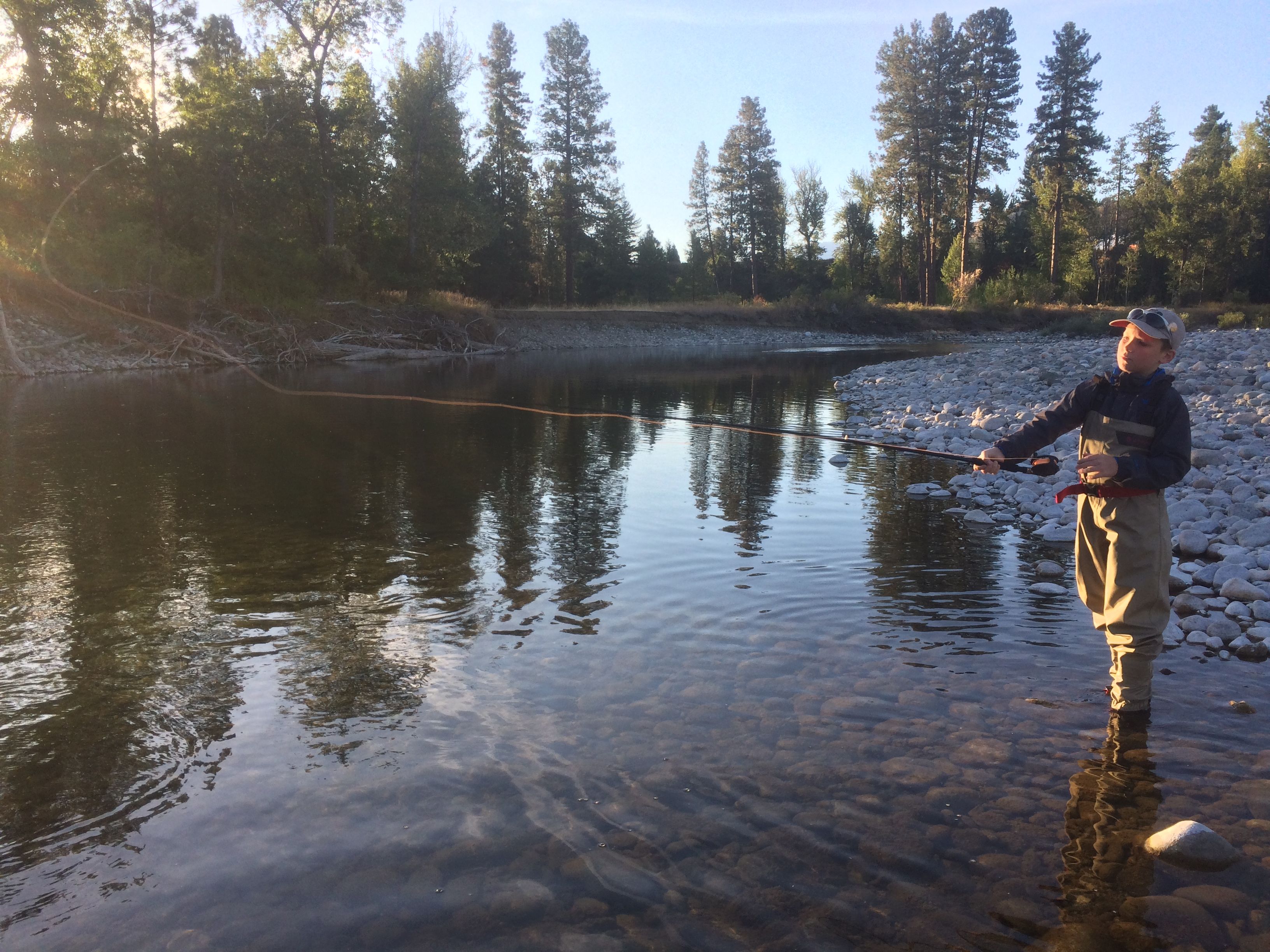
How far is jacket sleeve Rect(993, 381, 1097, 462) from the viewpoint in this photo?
4.11m

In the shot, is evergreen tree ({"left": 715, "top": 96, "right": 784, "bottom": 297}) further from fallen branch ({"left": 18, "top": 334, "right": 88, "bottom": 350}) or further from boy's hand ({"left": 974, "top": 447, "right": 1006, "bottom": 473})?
boy's hand ({"left": 974, "top": 447, "right": 1006, "bottom": 473})

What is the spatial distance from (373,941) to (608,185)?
2235 inches

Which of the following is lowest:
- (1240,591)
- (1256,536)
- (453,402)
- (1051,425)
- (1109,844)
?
(1109,844)

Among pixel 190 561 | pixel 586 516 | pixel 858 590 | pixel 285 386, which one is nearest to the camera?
pixel 858 590

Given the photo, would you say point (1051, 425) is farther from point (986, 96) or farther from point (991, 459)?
point (986, 96)

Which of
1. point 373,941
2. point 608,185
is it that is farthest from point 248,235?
point 373,941

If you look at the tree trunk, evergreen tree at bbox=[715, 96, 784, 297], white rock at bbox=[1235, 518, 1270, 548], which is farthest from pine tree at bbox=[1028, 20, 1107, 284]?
white rock at bbox=[1235, 518, 1270, 548]

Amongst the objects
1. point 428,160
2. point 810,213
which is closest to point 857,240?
point 810,213

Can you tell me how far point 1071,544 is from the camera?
7.32 meters

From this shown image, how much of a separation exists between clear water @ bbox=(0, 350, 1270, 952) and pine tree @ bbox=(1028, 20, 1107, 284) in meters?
51.6

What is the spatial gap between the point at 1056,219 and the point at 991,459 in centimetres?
5545

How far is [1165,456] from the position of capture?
3.78 meters

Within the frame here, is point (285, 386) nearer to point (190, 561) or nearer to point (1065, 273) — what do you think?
point (190, 561)

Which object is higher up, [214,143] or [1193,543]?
[214,143]
